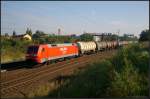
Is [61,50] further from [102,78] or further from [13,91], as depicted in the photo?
[102,78]

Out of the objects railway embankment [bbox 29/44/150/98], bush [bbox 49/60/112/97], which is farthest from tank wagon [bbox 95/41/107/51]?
bush [bbox 49/60/112/97]

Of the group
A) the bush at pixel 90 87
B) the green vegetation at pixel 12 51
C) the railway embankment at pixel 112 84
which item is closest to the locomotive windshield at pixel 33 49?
the green vegetation at pixel 12 51

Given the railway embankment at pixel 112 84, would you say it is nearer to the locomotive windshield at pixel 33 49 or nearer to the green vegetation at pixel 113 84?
the green vegetation at pixel 113 84

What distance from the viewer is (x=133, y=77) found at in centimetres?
1267

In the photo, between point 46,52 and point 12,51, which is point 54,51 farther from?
point 12,51

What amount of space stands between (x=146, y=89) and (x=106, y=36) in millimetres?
122257

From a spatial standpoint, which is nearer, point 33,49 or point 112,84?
point 112,84

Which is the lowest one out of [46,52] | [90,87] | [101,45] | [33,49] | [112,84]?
[90,87]

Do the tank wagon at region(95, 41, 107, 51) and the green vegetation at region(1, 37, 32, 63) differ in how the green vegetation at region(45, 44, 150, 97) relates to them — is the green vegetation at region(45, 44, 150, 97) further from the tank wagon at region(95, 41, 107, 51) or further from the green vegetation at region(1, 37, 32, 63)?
the tank wagon at region(95, 41, 107, 51)

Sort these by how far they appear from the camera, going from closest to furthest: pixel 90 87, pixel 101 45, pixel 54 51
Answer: pixel 90 87, pixel 54 51, pixel 101 45

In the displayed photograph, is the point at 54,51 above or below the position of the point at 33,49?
below

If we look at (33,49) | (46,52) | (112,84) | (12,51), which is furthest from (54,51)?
(112,84)

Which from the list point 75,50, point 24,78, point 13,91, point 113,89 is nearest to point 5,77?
point 24,78

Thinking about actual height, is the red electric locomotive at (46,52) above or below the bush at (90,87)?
above
